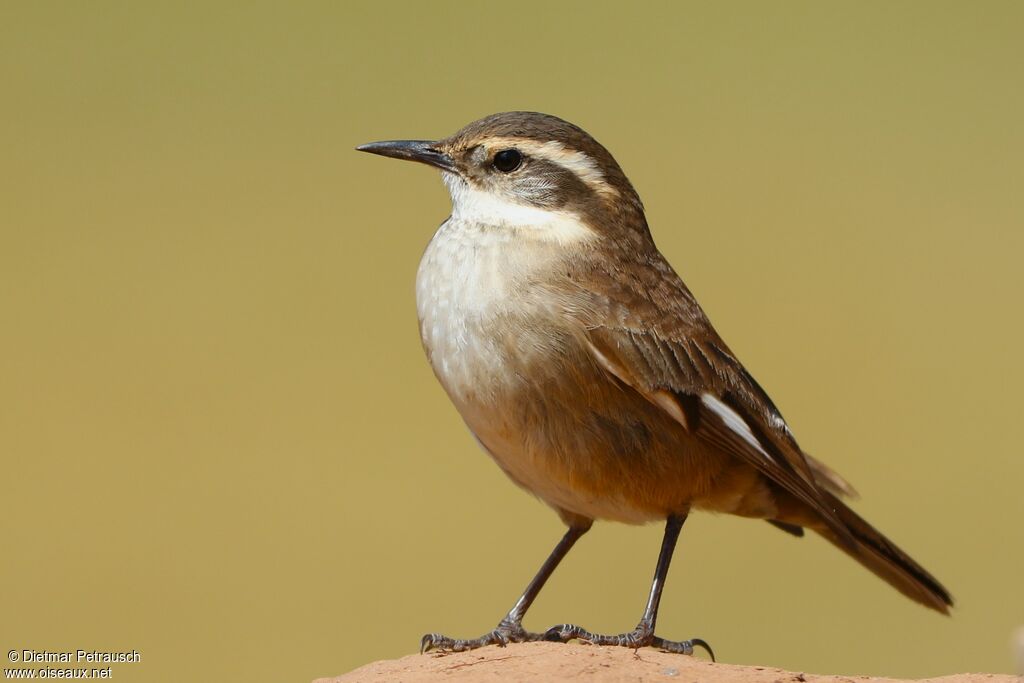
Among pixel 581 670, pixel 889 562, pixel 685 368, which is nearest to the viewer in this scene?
pixel 581 670

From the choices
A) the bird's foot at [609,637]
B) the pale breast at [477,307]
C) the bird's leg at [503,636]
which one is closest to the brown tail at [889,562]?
the bird's foot at [609,637]

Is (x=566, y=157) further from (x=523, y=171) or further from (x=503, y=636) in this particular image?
(x=503, y=636)

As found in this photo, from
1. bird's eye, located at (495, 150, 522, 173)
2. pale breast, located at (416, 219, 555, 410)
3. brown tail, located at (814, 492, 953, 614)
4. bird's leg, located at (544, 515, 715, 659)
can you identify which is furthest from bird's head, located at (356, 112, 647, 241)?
brown tail, located at (814, 492, 953, 614)

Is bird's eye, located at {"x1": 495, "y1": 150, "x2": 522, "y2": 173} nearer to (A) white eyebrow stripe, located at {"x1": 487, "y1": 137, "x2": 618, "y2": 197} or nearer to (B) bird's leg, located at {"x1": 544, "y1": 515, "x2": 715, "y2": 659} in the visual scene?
(A) white eyebrow stripe, located at {"x1": 487, "y1": 137, "x2": 618, "y2": 197}

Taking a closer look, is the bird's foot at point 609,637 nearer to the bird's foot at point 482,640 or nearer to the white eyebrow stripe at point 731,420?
the bird's foot at point 482,640

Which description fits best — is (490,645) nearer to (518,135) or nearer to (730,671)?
(730,671)

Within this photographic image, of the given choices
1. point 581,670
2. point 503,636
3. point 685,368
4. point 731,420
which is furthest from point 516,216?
point 581,670

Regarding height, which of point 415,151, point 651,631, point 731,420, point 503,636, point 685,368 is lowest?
point 651,631
